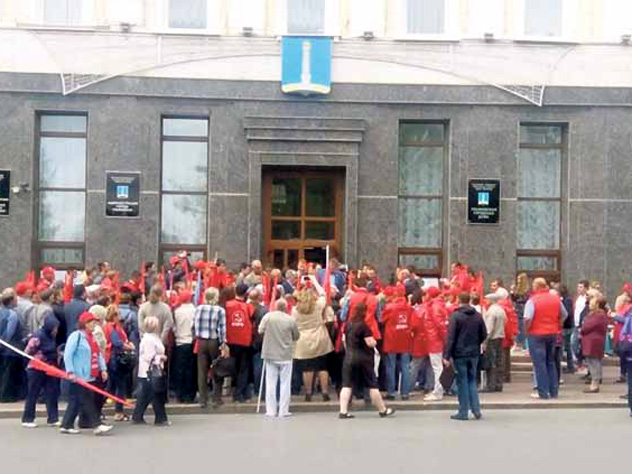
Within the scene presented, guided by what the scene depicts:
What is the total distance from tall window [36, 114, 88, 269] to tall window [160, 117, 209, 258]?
6.59ft

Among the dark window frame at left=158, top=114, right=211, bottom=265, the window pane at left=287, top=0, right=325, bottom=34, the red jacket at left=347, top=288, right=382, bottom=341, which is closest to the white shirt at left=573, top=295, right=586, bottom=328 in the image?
the red jacket at left=347, top=288, right=382, bottom=341

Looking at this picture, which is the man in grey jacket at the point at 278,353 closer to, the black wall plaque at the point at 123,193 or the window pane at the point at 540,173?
the black wall plaque at the point at 123,193

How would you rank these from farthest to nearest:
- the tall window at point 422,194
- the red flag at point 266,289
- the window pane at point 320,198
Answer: the tall window at point 422,194, the window pane at point 320,198, the red flag at point 266,289

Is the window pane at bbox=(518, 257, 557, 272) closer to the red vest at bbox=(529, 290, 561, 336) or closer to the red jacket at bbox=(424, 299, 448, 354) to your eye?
the red vest at bbox=(529, 290, 561, 336)

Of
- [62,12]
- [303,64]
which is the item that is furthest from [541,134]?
[62,12]

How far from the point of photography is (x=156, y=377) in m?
16.4

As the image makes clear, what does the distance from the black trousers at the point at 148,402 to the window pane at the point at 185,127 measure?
11.7m

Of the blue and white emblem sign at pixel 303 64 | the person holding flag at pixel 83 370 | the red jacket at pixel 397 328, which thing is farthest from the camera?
the blue and white emblem sign at pixel 303 64

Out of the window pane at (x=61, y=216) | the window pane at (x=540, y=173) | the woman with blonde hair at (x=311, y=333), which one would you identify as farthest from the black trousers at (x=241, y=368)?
the window pane at (x=540, y=173)

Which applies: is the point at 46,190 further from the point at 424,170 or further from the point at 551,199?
the point at 551,199

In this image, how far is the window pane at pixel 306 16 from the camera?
2777cm

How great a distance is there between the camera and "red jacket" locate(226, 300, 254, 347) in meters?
18.4

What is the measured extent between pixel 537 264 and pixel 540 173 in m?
2.22

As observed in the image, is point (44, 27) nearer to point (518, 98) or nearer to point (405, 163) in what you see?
point (405, 163)
